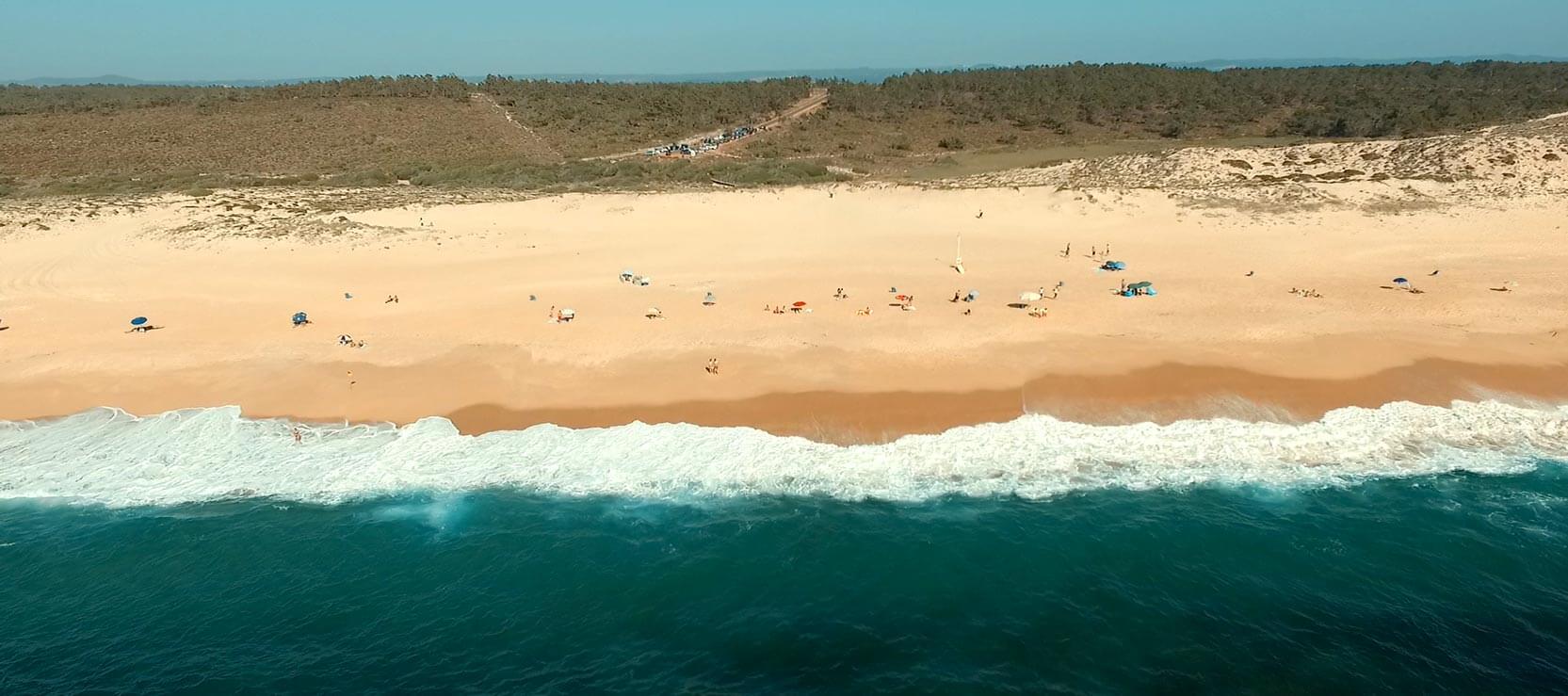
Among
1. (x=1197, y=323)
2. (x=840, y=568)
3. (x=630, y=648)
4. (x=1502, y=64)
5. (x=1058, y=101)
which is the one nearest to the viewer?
(x=630, y=648)

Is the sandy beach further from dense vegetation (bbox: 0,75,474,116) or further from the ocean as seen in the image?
dense vegetation (bbox: 0,75,474,116)

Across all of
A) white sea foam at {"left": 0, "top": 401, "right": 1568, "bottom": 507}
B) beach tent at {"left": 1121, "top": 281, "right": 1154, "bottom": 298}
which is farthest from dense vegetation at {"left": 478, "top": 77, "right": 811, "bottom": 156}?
white sea foam at {"left": 0, "top": 401, "right": 1568, "bottom": 507}

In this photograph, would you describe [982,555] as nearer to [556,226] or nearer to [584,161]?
[556,226]

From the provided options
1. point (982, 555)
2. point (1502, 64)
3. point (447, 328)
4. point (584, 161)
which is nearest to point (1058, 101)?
point (584, 161)

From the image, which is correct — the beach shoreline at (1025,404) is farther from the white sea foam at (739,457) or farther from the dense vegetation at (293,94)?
the dense vegetation at (293,94)

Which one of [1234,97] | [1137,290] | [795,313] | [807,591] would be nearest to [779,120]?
[1234,97]

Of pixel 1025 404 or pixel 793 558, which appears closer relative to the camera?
pixel 793 558

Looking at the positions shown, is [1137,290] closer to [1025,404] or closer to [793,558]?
[1025,404]
